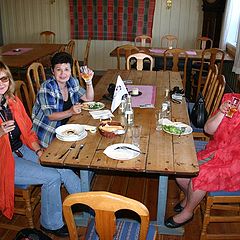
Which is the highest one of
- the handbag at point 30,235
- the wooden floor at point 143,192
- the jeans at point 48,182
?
the jeans at point 48,182

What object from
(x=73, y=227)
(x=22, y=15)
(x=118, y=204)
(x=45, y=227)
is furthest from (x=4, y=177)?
(x=22, y=15)

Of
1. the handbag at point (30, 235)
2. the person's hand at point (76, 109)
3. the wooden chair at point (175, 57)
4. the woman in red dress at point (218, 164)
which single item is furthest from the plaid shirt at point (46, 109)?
the wooden chair at point (175, 57)

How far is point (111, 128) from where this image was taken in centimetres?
191

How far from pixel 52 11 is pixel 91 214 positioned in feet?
17.4

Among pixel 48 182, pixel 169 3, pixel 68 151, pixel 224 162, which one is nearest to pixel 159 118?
pixel 224 162

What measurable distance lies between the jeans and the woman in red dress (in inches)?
Answer: 27.3

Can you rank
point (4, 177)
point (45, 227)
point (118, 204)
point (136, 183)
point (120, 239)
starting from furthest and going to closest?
1. point (136, 183)
2. point (45, 227)
3. point (4, 177)
4. point (120, 239)
5. point (118, 204)

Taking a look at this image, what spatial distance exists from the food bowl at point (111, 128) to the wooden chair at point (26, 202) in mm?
558

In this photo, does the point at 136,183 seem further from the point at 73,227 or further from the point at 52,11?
the point at 52,11

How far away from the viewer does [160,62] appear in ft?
15.8

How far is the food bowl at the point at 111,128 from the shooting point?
73.0 inches

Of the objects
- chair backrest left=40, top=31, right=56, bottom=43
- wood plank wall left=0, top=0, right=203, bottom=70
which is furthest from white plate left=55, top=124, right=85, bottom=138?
wood plank wall left=0, top=0, right=203, bottom=70

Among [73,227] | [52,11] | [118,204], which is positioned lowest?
[73,227]

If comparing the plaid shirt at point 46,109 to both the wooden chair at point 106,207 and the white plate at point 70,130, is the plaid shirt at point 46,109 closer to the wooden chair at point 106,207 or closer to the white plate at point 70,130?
the white plate at point 70,130
